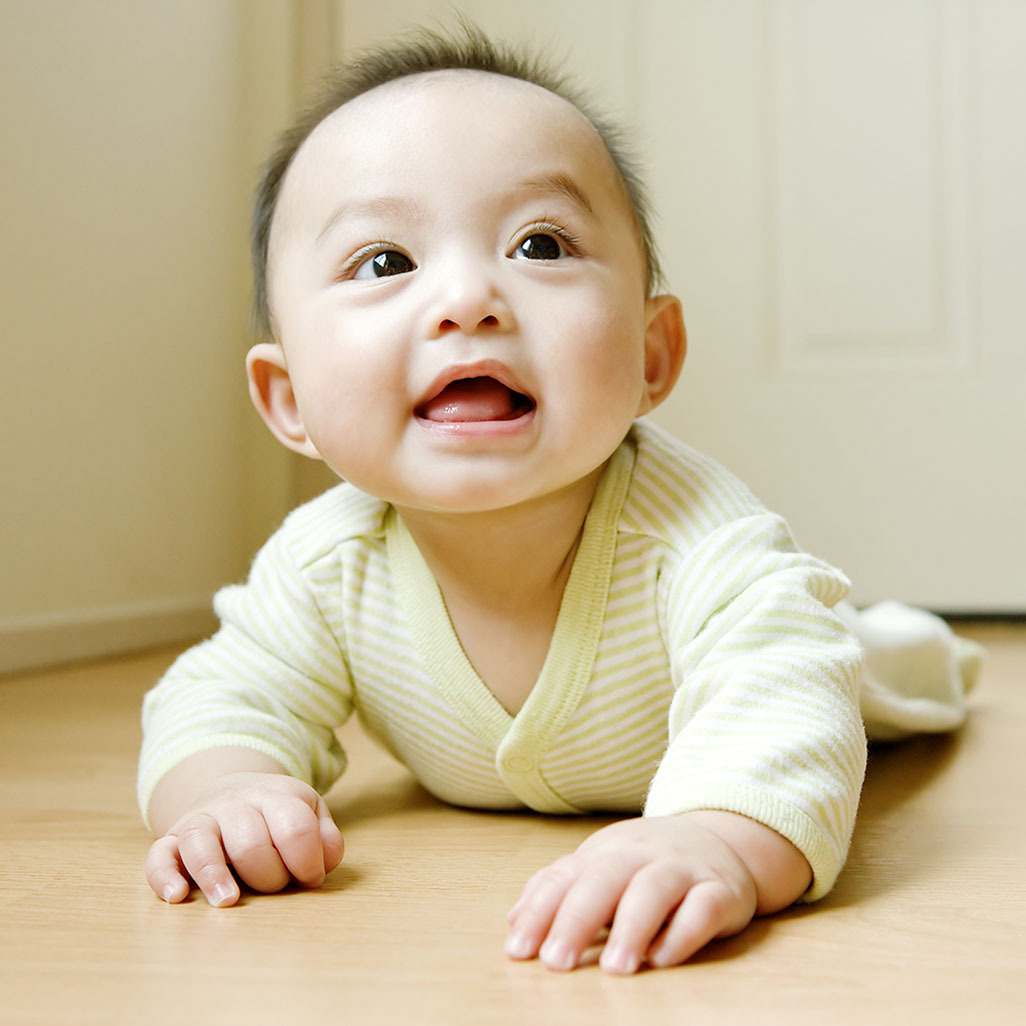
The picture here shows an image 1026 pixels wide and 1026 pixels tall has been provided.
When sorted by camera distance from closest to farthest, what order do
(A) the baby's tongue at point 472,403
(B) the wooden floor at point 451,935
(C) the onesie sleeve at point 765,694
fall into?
1. (B) the wooden floor at point 451,935
2. (C) the onesie sleeve at point 765,694
3. (A) the baby's tongue at point 472,403

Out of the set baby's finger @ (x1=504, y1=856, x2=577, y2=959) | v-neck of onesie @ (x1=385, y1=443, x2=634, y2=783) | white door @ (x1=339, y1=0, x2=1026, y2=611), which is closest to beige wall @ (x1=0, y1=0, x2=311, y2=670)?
white door @ (x1=339, y1=0, x2=1026, y2=611)

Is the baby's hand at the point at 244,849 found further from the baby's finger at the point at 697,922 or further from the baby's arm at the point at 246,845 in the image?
the baby's finger at the point at 697,922

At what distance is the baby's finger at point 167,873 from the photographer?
0.59 m

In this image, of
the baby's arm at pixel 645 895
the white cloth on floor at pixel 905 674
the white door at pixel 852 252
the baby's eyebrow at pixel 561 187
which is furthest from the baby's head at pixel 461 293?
the white door at pixel 852 252

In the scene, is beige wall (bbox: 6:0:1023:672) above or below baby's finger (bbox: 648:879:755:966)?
above

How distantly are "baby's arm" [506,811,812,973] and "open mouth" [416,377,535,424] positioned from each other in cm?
23

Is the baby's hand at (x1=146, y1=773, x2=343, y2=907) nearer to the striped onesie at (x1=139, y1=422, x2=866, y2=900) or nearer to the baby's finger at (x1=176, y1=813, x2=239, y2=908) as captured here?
the baby's finger at (x1=176, y1=813, x2=239, y2=908)

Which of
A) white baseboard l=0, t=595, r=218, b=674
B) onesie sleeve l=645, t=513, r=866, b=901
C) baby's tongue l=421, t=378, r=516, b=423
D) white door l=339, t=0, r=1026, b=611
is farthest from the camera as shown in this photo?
white door l=339, t=0, r=1026, b=611

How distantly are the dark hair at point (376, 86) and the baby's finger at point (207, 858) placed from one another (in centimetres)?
31

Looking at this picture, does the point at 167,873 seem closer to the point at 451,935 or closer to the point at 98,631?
the point at 451,935

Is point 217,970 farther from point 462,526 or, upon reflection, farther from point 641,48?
point 641,48

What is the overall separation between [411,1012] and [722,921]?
128 mm

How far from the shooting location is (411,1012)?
431 millimetres

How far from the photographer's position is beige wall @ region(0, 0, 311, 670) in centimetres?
150
